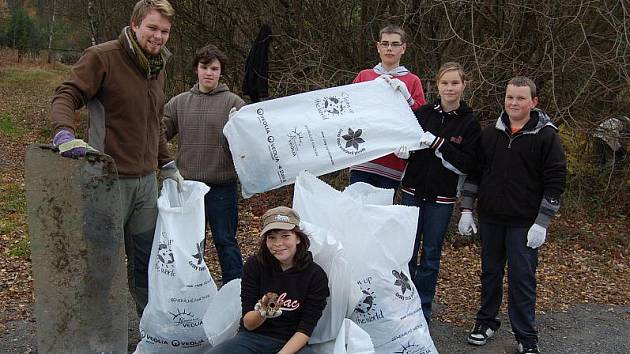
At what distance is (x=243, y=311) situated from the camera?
3162 millimetres

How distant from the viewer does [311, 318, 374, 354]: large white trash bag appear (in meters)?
3.13

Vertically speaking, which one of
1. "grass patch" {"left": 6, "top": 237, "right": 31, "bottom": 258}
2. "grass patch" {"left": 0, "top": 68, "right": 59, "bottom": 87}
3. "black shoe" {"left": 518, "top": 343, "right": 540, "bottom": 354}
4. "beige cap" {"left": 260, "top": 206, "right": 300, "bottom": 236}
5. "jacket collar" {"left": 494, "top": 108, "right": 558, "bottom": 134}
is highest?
"grass patch" {"left": 0, "top": 68, "right": 59, "bottom": 87}

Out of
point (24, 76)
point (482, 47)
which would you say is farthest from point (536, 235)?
point (24, 76)

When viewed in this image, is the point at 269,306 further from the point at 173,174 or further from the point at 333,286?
the point at 173,174

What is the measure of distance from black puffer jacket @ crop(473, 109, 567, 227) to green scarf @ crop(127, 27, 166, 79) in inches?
73.9

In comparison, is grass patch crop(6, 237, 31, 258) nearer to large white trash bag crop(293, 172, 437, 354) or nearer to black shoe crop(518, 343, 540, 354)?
large white trash bag crop(293, 172, 437, 354)

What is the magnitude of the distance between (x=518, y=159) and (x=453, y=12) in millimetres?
3711

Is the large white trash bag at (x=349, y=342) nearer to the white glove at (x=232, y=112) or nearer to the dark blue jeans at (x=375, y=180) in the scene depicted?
the dark blue jeans at (x=375, y=180)

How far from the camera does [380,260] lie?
3484 mm

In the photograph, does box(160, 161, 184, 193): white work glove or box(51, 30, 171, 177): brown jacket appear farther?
box(160, 161, 184, 193): white work glove

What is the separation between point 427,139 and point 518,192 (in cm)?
58

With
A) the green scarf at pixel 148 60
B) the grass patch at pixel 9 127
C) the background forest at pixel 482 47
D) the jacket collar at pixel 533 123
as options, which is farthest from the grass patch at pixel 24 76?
the jacket collar at pixel 533 123

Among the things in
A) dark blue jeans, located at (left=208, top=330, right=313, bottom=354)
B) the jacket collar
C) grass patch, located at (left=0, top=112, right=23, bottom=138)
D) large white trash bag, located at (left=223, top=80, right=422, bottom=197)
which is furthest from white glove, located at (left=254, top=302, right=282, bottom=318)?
grass patch, located at (left=0, top=112, right=23, bottom=138)

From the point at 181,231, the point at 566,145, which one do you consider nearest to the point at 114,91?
the point at 181,231
